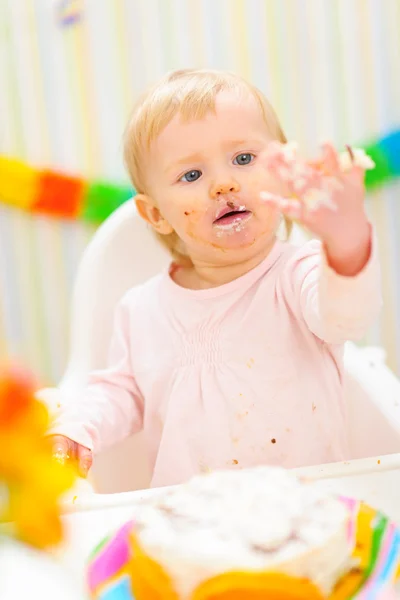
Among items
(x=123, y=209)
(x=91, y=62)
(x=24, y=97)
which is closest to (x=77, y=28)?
(x=91, y=62)

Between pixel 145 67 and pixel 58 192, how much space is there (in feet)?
0.99

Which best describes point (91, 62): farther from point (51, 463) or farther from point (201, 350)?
point (51, 463)

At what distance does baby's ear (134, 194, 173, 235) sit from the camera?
0.95 meters

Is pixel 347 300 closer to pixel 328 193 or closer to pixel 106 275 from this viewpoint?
pixel 328 193

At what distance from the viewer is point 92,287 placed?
1113mm

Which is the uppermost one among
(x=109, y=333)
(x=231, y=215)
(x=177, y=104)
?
(x=177, y=104)

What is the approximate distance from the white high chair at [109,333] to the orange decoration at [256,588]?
1.81 ft

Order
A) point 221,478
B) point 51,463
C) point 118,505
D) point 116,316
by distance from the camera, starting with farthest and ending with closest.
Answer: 1. point 116,316
2. point 118,505
3. point 221,478
4. point 51,463

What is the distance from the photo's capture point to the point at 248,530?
0.41 metres

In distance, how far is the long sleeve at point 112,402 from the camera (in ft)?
2.83

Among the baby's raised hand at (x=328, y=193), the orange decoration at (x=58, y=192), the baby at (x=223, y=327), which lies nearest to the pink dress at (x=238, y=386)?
the baby at (x=223, y=327)

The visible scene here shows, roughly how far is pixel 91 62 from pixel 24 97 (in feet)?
0.49

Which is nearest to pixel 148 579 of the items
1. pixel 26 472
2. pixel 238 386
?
pixel 26 472

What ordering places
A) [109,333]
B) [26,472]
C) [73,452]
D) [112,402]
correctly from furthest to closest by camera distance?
[109,333] → [112,402] → [73,452] → [26,472]
